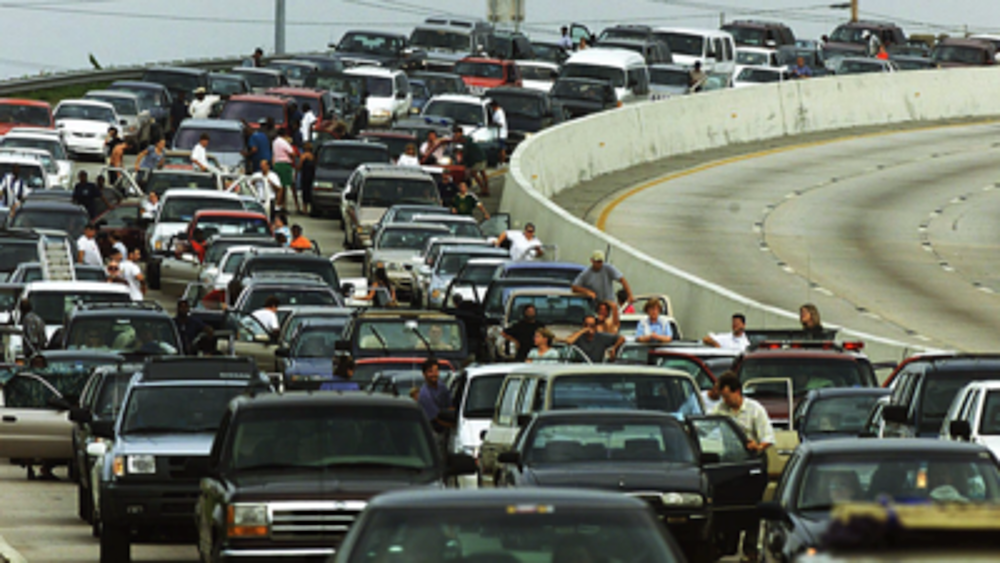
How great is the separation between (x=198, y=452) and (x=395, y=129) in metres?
37.1

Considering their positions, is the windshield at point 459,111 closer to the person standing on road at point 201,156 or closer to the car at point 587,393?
the person standing on road at point 201,156

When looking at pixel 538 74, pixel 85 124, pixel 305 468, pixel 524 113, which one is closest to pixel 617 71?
pixel 538 74

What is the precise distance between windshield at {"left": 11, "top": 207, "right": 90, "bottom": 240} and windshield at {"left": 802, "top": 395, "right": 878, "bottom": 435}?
70.9 ft

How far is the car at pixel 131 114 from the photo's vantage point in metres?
54.4

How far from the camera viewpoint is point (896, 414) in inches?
609

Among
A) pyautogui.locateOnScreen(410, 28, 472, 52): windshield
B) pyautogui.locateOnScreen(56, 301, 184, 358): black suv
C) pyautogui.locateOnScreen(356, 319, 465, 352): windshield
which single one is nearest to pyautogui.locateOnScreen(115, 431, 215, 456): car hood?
pyautogui.locateOnScreen(356, 319, 465, 352): windshield

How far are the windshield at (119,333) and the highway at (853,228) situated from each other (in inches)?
332

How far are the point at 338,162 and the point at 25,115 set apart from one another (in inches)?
478

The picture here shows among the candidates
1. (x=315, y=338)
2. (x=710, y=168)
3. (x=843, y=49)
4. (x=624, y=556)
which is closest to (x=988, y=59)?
(x=843, y=49)

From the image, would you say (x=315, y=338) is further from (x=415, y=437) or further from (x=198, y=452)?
(x=415, y=437)

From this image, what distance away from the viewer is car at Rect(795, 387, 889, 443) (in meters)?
17.8

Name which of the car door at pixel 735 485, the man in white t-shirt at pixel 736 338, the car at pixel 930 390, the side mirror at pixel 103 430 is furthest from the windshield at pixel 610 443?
the man in white t-shirt at pixel 736 338

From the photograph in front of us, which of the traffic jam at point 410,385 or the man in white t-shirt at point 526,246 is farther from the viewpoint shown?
the man in white t-shirt at point 526,246

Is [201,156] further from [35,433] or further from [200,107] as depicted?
[35,433]
